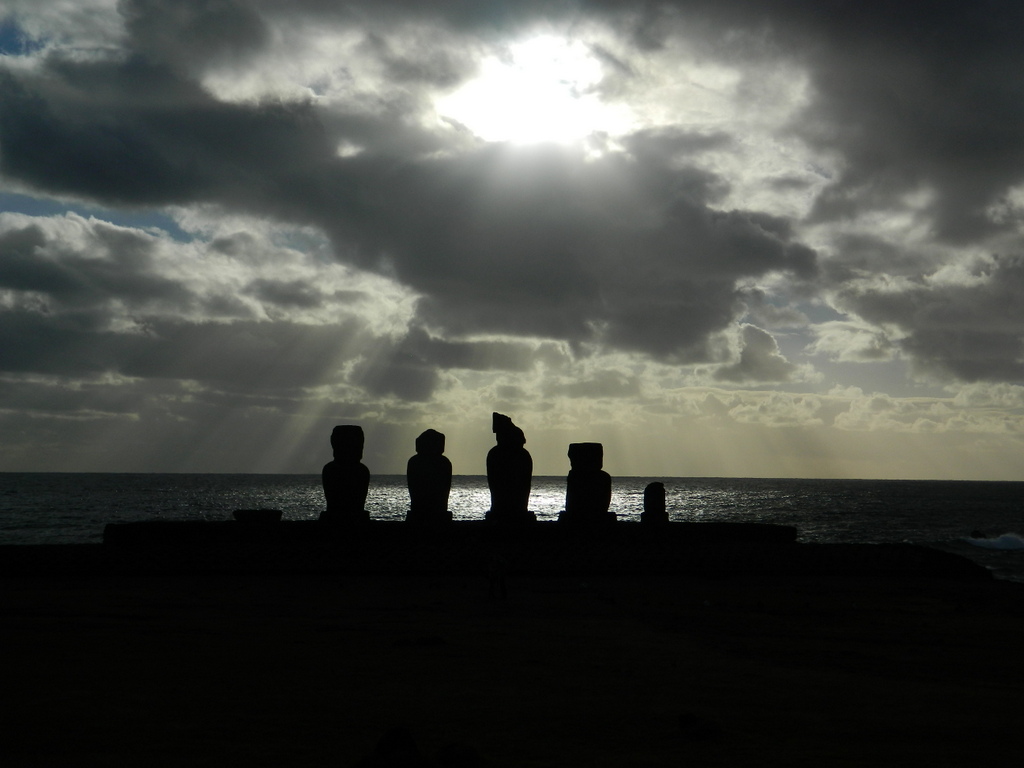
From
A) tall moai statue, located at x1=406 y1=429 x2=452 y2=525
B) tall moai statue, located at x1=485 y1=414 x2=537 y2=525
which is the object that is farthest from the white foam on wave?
tall moai statue, located at x1=406 y1=429 x2=452 y2=525

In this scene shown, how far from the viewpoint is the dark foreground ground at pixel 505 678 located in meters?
6.15

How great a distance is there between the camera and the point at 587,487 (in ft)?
85.9

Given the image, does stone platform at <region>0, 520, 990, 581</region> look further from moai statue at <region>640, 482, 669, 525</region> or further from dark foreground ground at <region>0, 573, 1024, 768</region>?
dark foreground ground at <region>0, 573, 1024, 768</region>

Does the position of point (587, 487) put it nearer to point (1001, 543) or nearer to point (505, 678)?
point (505, 678)

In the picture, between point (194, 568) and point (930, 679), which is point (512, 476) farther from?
point (930, 679)

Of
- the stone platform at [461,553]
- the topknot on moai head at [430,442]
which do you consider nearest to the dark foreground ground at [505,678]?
the stone platform at [461,553]

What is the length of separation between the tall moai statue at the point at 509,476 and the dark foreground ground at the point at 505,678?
986 cm

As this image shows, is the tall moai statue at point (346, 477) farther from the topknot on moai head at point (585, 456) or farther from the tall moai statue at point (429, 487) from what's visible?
the topknot on moai head at point (585, 456)

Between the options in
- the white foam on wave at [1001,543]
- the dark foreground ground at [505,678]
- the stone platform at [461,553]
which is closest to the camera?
the dark foreground ground at [505,678]

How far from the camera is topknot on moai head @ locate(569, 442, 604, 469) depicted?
86.8 ft

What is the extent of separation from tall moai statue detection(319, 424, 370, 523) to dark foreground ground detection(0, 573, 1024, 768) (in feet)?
31.9

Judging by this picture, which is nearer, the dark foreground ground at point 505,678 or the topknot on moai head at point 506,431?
the dark foreground ground at point 505,678

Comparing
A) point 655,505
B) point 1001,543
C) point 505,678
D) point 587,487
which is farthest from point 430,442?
point 1001,543

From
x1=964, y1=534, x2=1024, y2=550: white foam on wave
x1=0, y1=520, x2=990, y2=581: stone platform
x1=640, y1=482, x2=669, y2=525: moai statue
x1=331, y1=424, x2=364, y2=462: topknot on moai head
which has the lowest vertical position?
x1=964, y1=534, x2=1024, y2=550: white foam on wave
